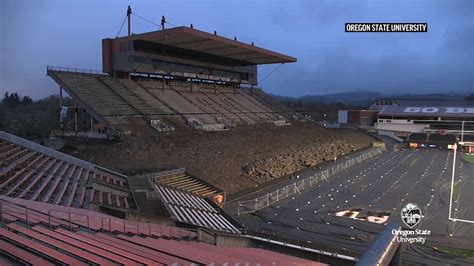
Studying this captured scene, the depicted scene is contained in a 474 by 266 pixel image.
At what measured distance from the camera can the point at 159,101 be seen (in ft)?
142

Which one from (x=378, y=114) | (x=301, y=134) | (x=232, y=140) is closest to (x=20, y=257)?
(x=232, y=140)

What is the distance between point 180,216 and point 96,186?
3870 mm

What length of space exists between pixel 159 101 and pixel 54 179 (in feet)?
94.5

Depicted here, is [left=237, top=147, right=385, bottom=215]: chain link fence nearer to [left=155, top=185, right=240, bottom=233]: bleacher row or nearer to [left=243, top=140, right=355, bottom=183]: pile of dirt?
[left=155, top=185, right=240, bottom=233]: bleacher row

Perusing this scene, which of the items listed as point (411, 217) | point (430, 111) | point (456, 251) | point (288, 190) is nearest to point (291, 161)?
point (288, 190)

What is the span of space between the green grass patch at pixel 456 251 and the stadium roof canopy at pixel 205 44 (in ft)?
96.7

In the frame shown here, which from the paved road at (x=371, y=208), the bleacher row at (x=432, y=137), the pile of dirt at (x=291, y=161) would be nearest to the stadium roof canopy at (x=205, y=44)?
the pile of dirt at (x=291, y=161)

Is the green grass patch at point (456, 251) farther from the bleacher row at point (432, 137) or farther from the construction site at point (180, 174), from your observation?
the bleacher row at point (432, 137)

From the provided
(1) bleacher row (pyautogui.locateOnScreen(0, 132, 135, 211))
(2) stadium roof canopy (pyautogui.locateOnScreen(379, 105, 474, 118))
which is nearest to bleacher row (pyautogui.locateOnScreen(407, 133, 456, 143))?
(2) stadium roof canopy (pyautogui.locateOnScreen(379, 105, 474, 118))

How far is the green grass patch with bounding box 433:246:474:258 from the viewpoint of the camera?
13339mm

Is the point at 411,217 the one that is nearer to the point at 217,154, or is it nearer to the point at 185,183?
the point at 185,183

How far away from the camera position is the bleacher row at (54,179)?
12.7 metres

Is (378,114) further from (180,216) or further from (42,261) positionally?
(42,261)

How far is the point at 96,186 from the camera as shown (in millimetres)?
15461
